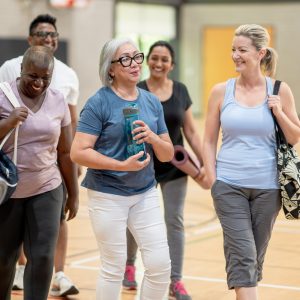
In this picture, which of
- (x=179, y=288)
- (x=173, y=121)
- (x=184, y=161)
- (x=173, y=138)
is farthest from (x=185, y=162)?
(x=179, y=288)

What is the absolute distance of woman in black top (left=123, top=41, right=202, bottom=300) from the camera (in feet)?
21.6

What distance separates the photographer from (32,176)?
5129mm

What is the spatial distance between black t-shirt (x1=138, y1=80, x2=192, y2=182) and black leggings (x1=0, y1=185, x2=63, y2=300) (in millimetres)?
1571

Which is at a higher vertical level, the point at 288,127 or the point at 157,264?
the point at 288,127

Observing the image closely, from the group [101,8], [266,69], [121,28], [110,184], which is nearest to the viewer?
[110,184]

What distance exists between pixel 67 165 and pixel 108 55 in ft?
2.94

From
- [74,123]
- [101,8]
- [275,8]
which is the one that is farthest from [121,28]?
[74,123]

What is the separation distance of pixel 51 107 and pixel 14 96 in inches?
10.7

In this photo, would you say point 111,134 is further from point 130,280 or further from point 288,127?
point 130,280

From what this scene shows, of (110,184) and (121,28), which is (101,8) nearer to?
(121,28)

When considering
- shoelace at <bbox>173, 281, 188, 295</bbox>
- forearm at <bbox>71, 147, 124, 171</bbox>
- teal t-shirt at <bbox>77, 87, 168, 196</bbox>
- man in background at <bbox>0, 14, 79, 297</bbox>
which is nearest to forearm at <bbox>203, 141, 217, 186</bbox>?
teal t-shirt at <bbox>77, 87, 168, 196</bbox>

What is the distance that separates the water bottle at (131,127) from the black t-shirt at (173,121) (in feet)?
5.78

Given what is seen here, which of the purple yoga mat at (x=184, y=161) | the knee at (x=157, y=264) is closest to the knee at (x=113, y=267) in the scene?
the knee at (x=157, y=264)

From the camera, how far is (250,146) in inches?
202
